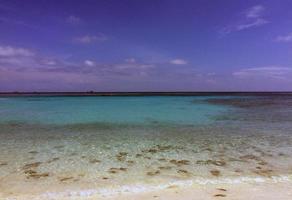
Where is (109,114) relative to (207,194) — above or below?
above

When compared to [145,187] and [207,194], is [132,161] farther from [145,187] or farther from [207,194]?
[207,194]

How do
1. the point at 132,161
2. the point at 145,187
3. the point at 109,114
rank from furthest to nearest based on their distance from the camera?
the point at 109,114, the point at 132,161, the point at 145,187

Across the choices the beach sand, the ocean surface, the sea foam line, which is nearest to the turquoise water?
the ocean surface

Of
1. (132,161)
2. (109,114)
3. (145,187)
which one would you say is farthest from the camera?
(109,114)

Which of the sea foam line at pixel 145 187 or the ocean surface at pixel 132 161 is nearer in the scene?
the sea foam line at pixel 145 187

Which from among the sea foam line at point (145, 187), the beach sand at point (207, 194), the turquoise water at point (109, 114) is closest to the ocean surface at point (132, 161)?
the sea foam line at point (145, 187)

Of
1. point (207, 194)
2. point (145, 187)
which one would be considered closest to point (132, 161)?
point (145, 187)

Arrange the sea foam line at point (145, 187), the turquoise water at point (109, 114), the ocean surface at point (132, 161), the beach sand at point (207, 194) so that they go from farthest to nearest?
→ the turquoise water at point (109, 114)
the ocean surface at point (132, 161)
the sea foam line at point (145, 187)
the beach sand at point (207, 194)

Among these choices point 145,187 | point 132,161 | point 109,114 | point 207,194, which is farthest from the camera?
point 109,114

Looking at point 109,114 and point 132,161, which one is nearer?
point 132,161

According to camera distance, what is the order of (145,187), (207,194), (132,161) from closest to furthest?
(207,194) < (145,187) < (132,161)

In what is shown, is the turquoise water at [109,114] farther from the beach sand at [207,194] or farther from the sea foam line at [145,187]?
the beach sand at [207,194]

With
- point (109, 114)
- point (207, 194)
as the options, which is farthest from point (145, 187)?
point (109, 114)

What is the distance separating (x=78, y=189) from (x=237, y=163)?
4244mm
